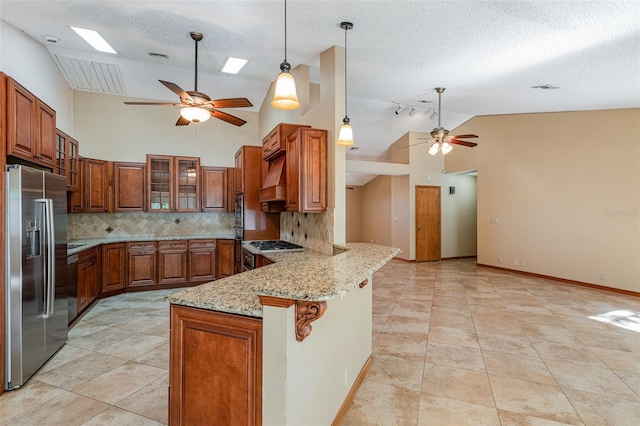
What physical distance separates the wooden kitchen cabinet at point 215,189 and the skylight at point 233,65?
187cm

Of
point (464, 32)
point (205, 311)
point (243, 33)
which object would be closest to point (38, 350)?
point (205, 311)

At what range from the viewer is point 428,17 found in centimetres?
281

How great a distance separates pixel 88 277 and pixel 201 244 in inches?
67.8

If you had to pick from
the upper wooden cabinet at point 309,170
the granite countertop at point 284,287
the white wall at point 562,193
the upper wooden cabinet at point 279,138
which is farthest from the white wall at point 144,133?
the white wall at point 562,193

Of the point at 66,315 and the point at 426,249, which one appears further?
the point at 426,249

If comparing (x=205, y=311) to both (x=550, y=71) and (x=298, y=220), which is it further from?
(x=550, y=71)

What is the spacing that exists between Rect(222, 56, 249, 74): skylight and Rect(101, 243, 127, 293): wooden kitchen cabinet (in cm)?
329

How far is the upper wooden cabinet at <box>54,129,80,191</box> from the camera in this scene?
13.0 feet

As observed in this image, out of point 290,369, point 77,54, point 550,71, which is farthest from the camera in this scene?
point 77,54

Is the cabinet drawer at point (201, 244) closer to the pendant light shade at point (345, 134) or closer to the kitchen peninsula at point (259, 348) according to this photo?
the pendant light shade at point (345, 134)

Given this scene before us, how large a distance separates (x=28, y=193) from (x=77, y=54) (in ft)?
9.20

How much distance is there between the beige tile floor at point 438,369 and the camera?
7.21 ft

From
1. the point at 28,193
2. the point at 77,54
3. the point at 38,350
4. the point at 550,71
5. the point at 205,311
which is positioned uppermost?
the point at 77,54

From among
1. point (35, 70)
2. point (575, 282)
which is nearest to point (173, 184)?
point (35, 70)
